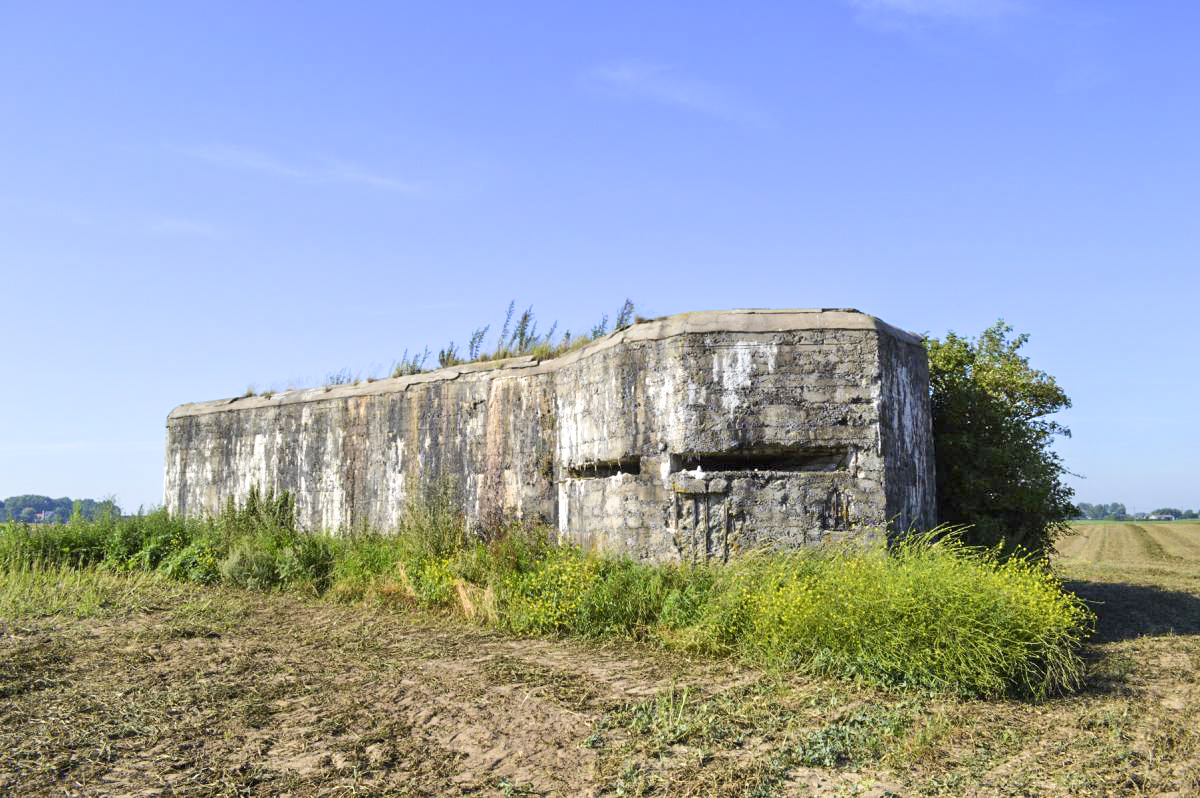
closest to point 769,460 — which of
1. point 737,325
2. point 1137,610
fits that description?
point 737,325

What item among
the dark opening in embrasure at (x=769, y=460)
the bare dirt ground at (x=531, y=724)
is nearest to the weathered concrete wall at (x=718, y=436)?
the dark opening in embrasure at (x=769, y=460)

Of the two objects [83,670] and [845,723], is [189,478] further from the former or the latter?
[845,723]

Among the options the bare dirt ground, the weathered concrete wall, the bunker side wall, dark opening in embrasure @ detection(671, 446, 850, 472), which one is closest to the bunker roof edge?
the weathered concrete wall

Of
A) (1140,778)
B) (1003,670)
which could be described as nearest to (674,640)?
(1003,670)

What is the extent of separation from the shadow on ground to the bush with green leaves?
0.87 m

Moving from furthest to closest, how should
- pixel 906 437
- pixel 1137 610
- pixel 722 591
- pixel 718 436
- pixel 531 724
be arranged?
pixel 1137 610 → pixel 906 437 → pixel 718 436 → pixel 722 591 → pixel 531 724

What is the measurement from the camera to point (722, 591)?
751 cm

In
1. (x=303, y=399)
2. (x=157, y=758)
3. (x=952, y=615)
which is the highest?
(x=303, y=399)

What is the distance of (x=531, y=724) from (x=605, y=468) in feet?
13.0

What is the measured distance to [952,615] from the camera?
6102 millimetres

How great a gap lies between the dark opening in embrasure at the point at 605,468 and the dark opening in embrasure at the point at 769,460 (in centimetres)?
57

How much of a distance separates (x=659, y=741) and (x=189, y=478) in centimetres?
1242

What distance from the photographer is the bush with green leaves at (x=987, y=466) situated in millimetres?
9898

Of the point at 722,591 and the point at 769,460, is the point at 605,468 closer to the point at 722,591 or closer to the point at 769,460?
the point at 769,460
